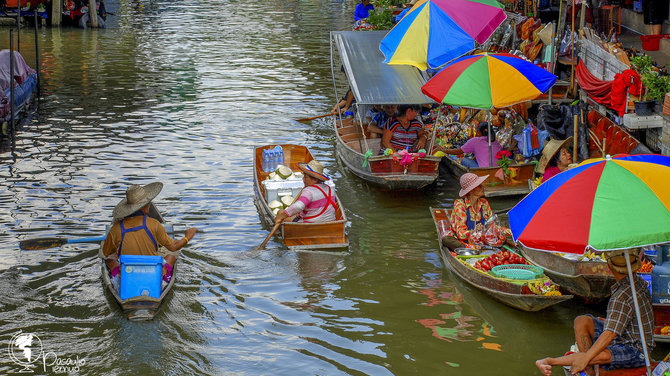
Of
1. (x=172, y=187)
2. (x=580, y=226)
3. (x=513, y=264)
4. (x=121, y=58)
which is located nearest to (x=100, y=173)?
(x=172, y=187)

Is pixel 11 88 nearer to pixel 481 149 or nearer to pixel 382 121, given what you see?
pixel 382 121

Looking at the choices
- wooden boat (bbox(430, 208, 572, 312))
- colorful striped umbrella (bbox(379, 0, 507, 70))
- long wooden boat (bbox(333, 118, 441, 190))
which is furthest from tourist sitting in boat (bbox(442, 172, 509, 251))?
colorful striped umbrella (bbox(379, 0, 507, 70))

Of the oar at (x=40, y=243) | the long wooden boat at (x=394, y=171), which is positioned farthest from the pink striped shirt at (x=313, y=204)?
the oar at (x=40, y=243)

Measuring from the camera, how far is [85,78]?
2286 cm

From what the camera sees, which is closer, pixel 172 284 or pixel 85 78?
pixel 172 284

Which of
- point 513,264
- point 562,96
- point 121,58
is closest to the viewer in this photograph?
point 513,264

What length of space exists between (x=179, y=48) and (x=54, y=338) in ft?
66.5

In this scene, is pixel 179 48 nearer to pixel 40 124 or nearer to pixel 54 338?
pixel 40 124

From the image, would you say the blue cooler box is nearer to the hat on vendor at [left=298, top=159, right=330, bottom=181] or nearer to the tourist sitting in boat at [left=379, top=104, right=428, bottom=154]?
the hat on vendor at [left=298, top=159, right=330, bottom=181]

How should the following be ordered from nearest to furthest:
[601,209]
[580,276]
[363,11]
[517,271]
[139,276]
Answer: [601,209] → [580,276] → [139,276] → [517,271] → [363,11]

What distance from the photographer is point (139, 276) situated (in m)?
8.66

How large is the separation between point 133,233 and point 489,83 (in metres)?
5.87

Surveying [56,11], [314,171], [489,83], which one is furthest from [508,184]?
[56,11]

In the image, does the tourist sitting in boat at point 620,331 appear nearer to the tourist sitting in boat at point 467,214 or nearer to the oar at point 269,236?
the tourist sitting in boat at point 467,214
